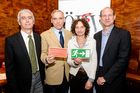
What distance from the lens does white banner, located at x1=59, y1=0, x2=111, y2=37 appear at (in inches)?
123

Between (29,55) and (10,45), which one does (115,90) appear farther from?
(10,45)

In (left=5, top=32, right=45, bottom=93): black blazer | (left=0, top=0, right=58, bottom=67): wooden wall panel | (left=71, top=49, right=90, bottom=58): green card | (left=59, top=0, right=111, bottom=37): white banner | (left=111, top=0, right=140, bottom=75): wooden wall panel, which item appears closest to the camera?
(left=5, top=32, right=45, bottom=93): black blazer

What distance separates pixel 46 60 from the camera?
204cm

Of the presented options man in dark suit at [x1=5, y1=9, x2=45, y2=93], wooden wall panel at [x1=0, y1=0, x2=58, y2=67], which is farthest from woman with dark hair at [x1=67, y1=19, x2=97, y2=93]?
wooden wall panel at [x1=0, y1=0, x2=58, y2=67]

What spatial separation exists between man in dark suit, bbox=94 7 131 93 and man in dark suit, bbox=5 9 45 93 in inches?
45.1

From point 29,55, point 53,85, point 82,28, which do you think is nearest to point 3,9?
point 29,55

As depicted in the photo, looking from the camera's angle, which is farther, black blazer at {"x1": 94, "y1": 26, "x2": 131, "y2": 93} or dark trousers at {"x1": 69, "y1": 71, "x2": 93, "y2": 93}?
dark trousers at {"x1": 69, "y1": 71, "x2": 93, "y2": 93}

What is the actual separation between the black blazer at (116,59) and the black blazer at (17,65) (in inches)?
53.2

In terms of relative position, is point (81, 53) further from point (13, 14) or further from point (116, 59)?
point (13, 14)

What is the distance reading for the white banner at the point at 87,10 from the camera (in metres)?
3.13

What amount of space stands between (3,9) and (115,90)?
2806mm

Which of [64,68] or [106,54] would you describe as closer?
[106,54]

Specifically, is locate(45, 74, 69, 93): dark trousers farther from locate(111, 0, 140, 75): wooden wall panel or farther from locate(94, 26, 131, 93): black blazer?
locate(111, 0, 140, 75): wooden wall panel

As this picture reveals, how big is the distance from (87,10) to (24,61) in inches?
88.4
